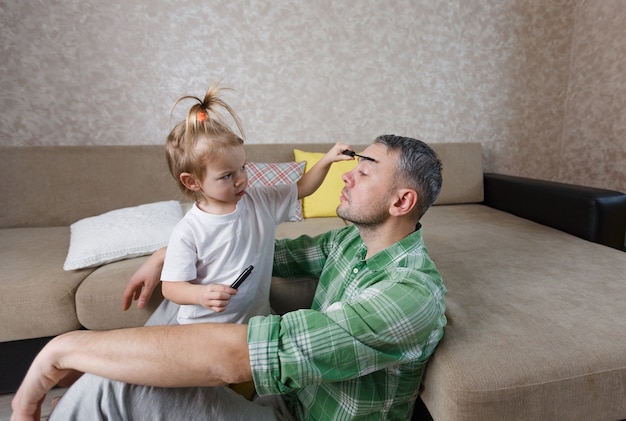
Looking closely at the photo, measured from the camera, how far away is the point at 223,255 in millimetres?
949

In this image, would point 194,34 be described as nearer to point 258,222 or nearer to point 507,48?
point 258,222

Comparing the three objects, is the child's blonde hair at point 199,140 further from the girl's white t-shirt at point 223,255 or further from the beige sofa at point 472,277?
the beige sofa at point 472,277

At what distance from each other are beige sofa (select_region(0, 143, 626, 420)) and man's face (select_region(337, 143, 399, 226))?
36cm

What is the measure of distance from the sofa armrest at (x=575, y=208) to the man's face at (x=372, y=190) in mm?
1303

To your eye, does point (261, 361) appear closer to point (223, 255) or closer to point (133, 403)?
point (133, 403)

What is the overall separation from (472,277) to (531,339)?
0.38 m

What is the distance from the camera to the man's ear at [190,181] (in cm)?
95

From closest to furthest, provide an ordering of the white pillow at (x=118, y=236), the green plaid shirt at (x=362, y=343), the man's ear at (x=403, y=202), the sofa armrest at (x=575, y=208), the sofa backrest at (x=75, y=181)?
the green plaid shirt at (x=362, y=343), the man's ear at (x=403, y=202), the white pillow at (x=118, y=236), the sofa armrest at (x=575, y=208), the sofa backrest at (x=75, y=181)

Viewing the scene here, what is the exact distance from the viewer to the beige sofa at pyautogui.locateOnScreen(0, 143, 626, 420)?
0.78 m

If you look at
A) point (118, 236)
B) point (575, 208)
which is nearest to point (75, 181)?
point (118, 236)

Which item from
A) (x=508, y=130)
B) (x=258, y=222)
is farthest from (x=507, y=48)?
(x=258, y=222)

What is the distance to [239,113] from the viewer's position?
2.24 meters

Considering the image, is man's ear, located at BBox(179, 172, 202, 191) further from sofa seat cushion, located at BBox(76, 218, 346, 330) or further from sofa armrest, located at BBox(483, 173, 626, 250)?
sofa armrest, located at BBox(483, 173, 626, 250)

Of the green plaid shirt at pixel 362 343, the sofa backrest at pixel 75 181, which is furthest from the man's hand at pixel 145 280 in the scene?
the sofa backrest at pixel 75 181
